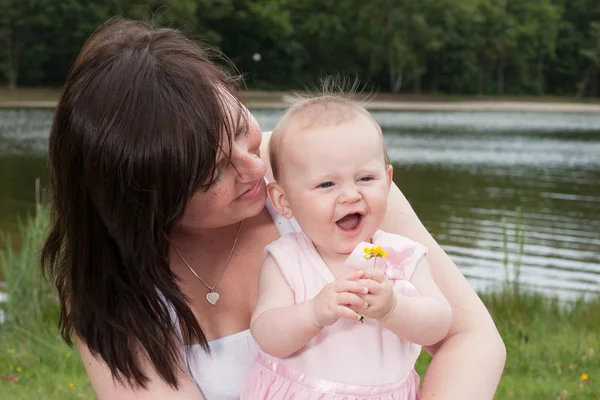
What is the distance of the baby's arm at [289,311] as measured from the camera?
164 cm

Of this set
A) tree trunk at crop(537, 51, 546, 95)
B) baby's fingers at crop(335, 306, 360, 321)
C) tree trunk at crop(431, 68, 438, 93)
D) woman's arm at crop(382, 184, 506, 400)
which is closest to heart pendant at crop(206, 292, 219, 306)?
woman's arm at crop(382, 184, 506, 400)

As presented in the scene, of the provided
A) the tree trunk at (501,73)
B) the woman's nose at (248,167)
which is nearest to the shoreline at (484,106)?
the tree trunk at (501,73)

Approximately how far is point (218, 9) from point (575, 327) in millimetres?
43627

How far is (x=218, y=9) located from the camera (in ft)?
153

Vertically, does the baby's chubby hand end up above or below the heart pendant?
above

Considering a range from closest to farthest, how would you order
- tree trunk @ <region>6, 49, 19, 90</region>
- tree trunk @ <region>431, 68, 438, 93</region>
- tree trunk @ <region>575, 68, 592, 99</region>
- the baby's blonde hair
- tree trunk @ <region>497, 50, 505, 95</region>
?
the baby's blonde hair, tree trunk @ <region>6, 49, 19, 90</region>, tree trunk @ <region>431, 68, 438, 93</region>, tree trunk @ <region>497, 50, 505, 95</region>, tree trunk @ <region>575, 68, 592, 99</region>

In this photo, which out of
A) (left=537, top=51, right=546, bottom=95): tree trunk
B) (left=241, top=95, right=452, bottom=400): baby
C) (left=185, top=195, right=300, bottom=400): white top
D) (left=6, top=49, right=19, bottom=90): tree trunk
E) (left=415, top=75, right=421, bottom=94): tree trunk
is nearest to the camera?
(left=241, top=95, right=452, bottom=400): baby

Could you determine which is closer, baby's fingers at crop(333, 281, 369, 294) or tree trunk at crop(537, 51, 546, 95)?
baby's fingers at crop(333, 281, 369, 294)

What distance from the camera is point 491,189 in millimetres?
14281

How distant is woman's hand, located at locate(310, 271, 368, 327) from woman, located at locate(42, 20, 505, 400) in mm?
350

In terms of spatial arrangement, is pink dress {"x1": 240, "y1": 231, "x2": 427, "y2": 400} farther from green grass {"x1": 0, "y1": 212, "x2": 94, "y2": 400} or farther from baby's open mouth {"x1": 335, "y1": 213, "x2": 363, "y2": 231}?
green grass {"x1": 0, "y1": 212, "x2": 94, "y2": 400}

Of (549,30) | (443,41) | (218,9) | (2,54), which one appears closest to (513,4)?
(549,30)

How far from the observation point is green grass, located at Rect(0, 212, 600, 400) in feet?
12.0

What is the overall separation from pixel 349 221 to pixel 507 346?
2681 mm
